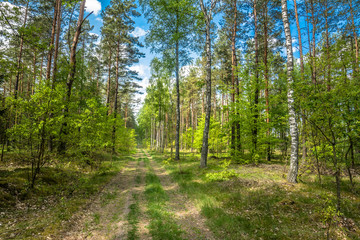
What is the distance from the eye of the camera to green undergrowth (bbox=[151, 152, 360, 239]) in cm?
408

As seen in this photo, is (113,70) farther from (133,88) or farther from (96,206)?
(96,206)

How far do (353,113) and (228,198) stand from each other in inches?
193

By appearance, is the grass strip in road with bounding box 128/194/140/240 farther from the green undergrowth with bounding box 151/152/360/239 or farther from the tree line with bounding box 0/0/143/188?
the tree line with bounding box 0/0/143/188

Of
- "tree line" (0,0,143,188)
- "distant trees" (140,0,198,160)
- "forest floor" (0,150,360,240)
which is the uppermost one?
"distant trees" (140,0,198,160)

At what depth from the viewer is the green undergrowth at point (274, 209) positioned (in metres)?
4.08

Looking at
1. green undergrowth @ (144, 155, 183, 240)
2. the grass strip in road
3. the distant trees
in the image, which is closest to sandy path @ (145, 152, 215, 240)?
green undergrowth @ (144, 155, 183, 240)

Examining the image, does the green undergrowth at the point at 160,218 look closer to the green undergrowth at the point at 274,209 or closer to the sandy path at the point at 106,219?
the sandy path at the point at 106,219

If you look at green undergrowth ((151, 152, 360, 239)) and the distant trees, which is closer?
green undergrowth ((151, 152, 360, 239))

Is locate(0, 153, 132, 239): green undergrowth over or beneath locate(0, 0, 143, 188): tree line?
Result: beneath

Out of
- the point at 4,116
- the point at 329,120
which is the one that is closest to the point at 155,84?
the point at 4,116

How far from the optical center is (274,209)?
17.3 ft

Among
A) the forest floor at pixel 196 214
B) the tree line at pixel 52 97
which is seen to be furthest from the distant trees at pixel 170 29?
the forest floor at pixel 196 214

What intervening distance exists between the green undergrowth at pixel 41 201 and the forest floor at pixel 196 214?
0.9 inches

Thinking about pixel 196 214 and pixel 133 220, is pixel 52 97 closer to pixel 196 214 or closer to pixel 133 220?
pixel 133 220
